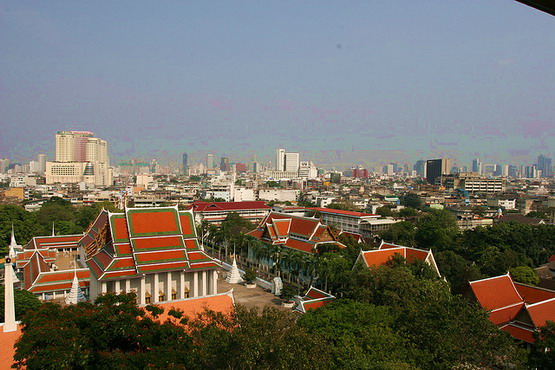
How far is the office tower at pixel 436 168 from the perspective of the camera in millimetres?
150125

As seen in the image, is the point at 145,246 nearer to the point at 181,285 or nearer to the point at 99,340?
the point at 181,285

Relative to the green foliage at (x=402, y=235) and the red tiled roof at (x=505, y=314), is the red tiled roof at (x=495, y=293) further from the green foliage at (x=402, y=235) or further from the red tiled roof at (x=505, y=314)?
the green foliage at (x=402, y=235)

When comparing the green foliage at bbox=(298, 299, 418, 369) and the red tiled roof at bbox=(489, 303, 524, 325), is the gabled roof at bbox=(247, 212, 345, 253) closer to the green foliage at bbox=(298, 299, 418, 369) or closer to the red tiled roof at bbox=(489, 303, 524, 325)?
the red tiled roof at bbox=(489, 303, 524, 325)

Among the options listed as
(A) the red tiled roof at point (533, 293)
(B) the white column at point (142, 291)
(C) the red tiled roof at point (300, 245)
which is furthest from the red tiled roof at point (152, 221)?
(A) the red tiled roof at point (533, 293)

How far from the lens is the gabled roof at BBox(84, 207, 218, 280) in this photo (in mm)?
24891

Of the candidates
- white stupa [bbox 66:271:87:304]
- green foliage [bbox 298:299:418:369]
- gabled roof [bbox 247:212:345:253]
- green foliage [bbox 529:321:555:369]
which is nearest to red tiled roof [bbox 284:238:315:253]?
gabled roof [bbox 247:212:345:253]

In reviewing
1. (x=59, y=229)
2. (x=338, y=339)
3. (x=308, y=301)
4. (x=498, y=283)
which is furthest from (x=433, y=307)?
(x=59, y=229)

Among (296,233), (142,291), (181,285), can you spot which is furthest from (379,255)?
(142,291)

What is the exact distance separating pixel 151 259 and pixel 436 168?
477 ft

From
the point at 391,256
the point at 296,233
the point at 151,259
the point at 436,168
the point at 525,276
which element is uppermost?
the point at 436,168

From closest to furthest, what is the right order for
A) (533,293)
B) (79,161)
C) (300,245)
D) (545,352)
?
(545,352), (533,293), (300,245), (79,161)

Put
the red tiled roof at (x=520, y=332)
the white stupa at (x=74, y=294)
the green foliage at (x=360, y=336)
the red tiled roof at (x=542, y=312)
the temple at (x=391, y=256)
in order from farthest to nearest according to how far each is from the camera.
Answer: the temple at (x=391, y=256), the white stupa at (x=74, y=294), the red tiled roof at (x=542, y=312), the red tiled roof at (x=520, y=332), the green foliage at (x=360, y=336)

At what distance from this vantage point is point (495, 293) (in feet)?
78.9

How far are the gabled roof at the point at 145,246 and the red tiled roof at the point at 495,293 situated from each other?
15660 mm
